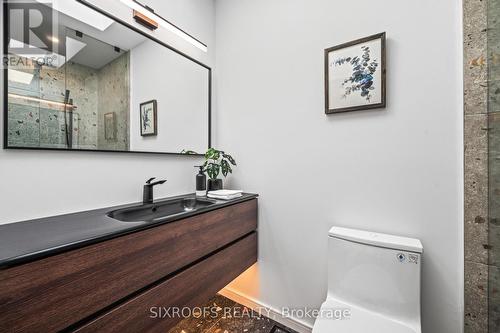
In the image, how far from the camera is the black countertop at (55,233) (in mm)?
613

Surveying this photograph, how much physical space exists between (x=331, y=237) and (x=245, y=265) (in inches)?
26.7

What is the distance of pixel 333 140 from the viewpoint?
4.37 feet

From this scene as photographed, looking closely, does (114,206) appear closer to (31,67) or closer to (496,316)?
(31,67)

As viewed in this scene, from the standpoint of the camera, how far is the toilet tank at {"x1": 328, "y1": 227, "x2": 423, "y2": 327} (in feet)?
3.27

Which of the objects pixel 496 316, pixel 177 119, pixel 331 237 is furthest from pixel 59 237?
pixel 496 316

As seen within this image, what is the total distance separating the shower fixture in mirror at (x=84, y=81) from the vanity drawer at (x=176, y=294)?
793 mm

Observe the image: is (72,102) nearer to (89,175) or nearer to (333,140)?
(89,175)

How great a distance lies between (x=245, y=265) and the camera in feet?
5.00

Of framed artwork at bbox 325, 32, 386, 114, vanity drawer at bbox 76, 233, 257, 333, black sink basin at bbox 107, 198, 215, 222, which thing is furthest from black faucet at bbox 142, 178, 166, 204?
framed artwork at bbox 325, 32, 386, 114

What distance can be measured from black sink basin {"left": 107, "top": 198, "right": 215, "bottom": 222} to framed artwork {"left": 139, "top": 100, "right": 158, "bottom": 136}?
1.58ft

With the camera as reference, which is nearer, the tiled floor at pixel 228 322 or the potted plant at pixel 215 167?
the tiled floor at pixel 228 322

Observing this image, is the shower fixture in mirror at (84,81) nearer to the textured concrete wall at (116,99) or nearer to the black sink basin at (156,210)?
the textured concrete wall at (116,99)

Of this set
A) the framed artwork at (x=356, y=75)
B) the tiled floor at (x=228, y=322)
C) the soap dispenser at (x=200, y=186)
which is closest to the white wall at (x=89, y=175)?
the soap dispenser at (x=200, y=186)

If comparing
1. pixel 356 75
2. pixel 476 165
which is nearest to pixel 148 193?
pixel 356 75
